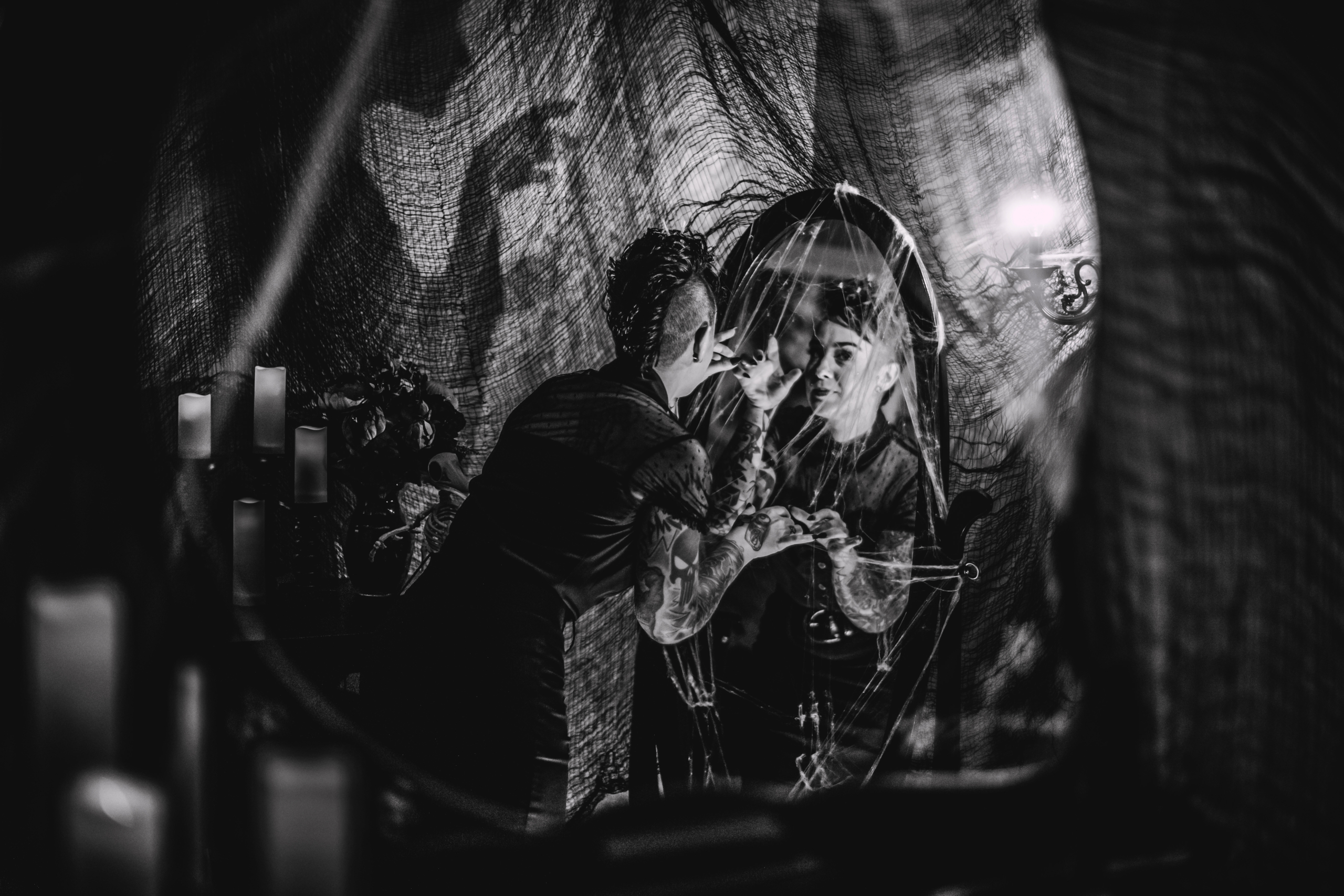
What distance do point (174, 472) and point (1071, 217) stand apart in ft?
5.08

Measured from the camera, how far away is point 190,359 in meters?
1.66

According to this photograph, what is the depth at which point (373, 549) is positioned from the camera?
1706 millimetres

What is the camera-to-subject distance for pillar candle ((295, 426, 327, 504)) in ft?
5.48

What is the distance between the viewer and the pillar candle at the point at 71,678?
0.73 metres

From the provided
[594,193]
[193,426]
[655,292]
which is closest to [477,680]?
[193,426]

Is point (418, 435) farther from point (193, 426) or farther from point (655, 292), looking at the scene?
point (655, 292)

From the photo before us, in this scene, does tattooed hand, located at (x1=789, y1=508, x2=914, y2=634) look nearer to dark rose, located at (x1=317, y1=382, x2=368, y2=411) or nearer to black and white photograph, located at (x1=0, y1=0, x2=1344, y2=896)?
black and white photograph, located at (x1=0, y1=0, x2=1344, y2=896)

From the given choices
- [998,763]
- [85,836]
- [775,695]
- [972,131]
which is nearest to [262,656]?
[775,695]

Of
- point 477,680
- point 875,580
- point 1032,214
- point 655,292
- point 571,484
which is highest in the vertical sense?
point 1032,214

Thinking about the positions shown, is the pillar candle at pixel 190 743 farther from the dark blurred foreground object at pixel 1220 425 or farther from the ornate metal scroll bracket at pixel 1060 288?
the ornate metal scroll bracket at pixel 1060 288

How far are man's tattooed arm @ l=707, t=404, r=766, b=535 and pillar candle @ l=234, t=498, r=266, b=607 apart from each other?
28.2 inches

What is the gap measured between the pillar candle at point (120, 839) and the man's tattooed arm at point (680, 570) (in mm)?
1190

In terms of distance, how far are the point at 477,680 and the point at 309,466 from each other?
436 mm

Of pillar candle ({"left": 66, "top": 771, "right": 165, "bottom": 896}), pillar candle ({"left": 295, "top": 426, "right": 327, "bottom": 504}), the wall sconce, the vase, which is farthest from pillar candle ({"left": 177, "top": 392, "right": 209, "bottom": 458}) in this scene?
the wall sconce
